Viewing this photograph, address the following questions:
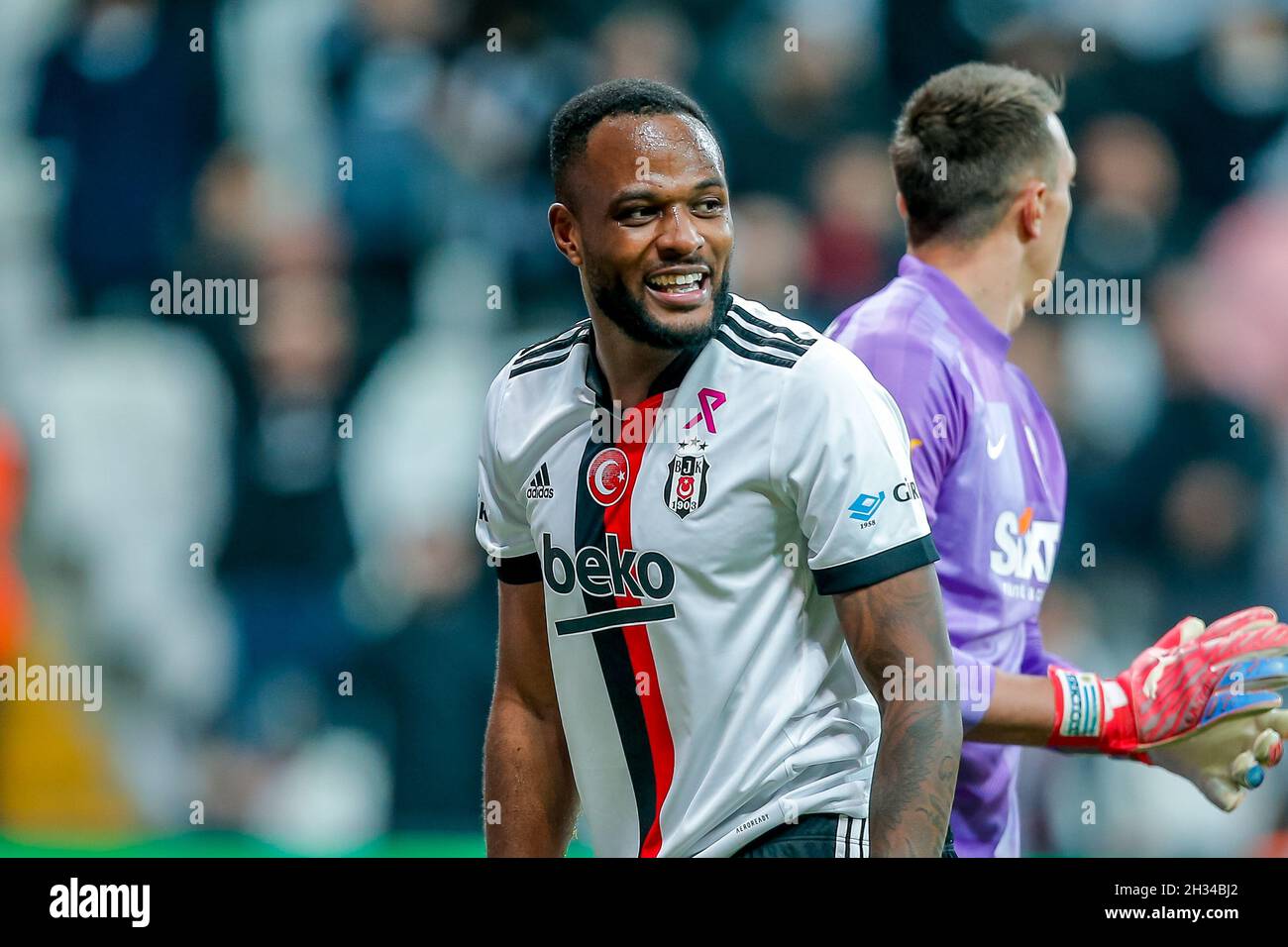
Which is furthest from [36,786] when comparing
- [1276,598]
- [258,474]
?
[1276,598]

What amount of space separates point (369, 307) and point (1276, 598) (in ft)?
12.0

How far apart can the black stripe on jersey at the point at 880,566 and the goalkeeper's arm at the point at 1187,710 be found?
0.83 metres

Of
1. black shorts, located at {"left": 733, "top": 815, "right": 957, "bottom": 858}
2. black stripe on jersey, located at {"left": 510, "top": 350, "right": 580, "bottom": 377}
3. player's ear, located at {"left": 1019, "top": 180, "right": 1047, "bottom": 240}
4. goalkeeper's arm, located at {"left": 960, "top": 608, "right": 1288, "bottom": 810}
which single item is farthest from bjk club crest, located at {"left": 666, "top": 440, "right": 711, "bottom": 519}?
player's ear, located at {"left": 1019, "top": 180, "right": 1047, "bottom": 240}

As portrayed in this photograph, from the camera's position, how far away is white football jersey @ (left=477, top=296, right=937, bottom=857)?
9.64 ft

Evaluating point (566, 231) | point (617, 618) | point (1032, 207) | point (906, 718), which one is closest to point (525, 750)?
point (617, 618)

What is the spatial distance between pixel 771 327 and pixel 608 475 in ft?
1.32

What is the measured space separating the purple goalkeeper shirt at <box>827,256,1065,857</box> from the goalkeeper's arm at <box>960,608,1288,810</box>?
117 millimetres

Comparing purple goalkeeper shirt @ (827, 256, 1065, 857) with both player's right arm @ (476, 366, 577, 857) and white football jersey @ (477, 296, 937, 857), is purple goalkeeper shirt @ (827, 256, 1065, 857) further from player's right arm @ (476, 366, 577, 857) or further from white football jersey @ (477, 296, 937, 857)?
player's right arm @ (476, 366, 577, 857)

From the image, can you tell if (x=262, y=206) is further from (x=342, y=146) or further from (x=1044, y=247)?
(x=1044, y=247)

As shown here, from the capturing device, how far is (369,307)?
6.81 m

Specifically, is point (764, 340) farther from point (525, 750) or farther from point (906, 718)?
point (525, 750)

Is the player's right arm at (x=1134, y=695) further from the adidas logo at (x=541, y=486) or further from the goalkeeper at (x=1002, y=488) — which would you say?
the adidas logo at (x=541, y=486)

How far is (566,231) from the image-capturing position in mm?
3326
